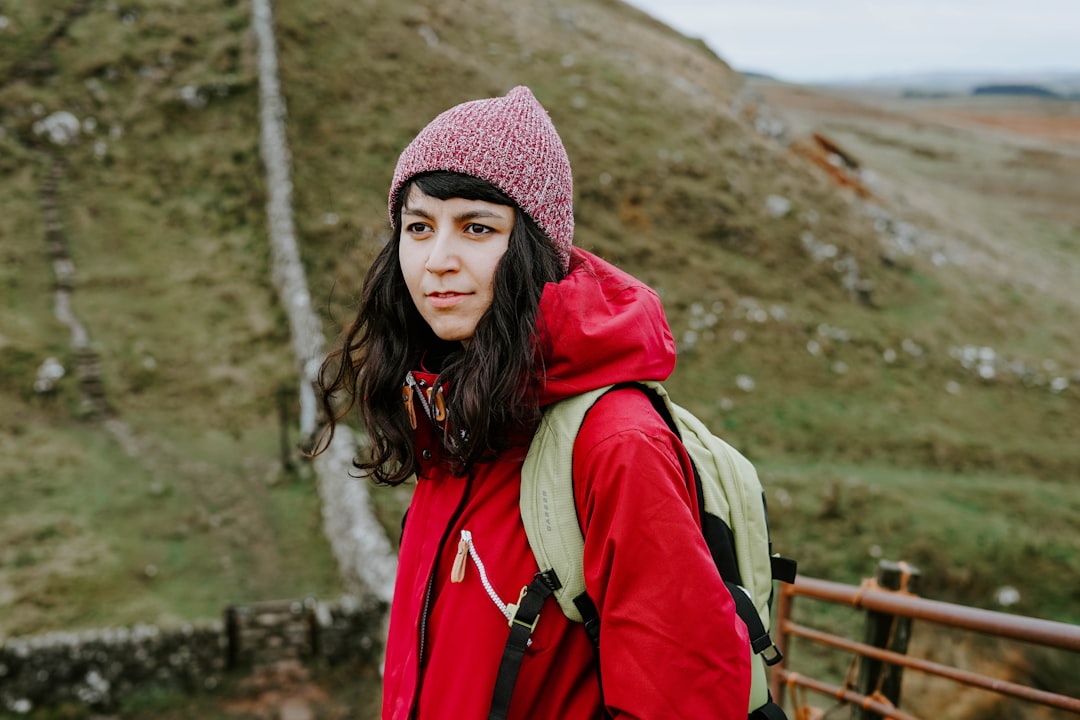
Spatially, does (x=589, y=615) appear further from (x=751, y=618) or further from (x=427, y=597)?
(x=427, y=597)

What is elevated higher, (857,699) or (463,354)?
(463,354)

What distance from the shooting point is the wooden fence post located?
3889 millimetres

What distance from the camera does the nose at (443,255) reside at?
2.07 metres

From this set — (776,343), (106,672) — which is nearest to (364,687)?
(106,672)

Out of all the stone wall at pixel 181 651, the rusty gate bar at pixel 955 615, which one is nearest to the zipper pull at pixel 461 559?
the rusty gate bar at pixel 955 615

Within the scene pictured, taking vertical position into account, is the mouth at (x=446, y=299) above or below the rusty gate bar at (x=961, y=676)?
above

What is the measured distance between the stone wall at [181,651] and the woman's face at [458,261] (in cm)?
887

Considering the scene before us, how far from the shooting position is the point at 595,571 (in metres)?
1.73

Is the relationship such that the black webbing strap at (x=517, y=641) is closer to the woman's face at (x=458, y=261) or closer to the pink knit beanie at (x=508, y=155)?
the woman's face at (x=458, y=261)

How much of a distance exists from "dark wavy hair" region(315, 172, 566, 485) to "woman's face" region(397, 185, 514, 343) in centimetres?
3

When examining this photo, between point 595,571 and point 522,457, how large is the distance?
1.29 feet

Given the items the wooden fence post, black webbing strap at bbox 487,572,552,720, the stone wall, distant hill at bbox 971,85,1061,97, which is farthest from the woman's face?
distant hill at bbox 971,85,1061,97

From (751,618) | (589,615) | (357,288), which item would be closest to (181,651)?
→ (357,288)

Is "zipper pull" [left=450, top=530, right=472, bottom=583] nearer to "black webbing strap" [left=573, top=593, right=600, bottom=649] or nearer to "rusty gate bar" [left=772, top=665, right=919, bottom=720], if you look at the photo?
"black webbing strap" [left=573, top=593, right=600, bottom=649]
